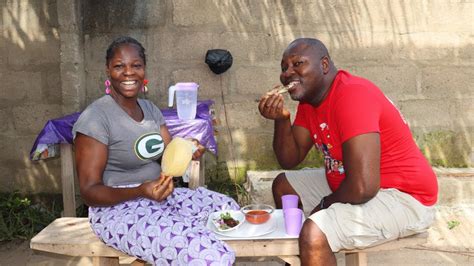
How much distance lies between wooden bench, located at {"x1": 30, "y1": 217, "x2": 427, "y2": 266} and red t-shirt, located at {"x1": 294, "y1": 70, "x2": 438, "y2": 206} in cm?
29

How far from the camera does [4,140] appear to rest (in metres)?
4.80

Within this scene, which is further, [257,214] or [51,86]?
[51,86]

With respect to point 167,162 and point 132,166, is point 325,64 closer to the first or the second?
point 167,162

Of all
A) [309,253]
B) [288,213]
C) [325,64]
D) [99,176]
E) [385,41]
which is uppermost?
[385,41]

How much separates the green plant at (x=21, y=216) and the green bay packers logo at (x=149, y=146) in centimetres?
230

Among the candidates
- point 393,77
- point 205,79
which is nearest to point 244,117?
point 205,79

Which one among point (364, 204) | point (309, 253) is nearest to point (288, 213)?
point (309, 253)

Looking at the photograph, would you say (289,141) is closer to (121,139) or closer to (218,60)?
(121,139)

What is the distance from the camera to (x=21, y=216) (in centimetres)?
446

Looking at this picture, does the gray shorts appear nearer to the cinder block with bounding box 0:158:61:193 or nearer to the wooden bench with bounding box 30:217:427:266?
the wooden bench with bounding box 30:217:427:266

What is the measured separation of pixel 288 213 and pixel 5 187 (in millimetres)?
3706

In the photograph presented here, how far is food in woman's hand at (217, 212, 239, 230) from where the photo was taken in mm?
2323

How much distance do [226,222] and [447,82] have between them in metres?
3.42

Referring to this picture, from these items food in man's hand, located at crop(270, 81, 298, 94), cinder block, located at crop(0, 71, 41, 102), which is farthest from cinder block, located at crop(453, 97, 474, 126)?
cinder block, located at crop(0, 71, 41, 102)
